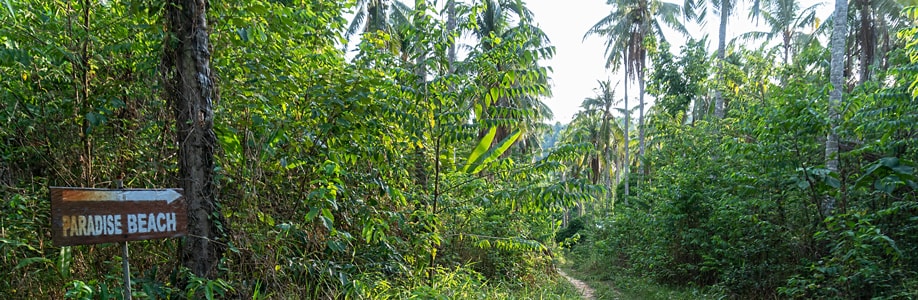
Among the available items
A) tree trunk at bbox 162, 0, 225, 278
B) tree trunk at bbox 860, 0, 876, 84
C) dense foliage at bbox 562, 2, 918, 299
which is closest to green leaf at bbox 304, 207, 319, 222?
tree trunk at bbox 162, 0, 225, 278

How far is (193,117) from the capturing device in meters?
3.03

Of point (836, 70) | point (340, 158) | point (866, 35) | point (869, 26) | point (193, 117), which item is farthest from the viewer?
point (869, 26)

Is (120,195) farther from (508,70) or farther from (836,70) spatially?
(836,70)

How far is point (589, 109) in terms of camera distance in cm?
2947

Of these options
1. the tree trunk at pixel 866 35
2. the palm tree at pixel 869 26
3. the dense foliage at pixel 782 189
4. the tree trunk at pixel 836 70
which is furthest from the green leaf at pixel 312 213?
the tree trunk at pixel 866 35

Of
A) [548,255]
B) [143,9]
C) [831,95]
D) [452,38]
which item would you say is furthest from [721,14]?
[143,9]

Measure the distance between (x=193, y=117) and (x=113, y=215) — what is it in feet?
2.86

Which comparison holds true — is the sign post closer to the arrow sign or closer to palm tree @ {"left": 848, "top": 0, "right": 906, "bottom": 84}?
the arrow sign

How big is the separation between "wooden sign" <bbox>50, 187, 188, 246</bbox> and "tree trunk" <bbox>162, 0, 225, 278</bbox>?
15.3 inches

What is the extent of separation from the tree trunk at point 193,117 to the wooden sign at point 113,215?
15.3 inches

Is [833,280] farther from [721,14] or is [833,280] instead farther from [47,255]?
[721,14]

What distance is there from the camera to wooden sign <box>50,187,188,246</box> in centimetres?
217

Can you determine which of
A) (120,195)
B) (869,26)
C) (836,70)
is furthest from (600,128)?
(120,195)

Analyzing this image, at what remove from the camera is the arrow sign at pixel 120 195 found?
222cm
